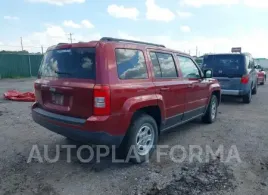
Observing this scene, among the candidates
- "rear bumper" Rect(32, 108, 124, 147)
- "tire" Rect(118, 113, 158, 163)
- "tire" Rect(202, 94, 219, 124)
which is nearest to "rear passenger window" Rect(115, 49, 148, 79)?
"tire" Rect(118, 113, 158, 163)

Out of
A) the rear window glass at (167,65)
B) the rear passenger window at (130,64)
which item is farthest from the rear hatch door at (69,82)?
the rear window glass at (167,65)

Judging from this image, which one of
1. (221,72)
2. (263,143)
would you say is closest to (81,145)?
(263,143)

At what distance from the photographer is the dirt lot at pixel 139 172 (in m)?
3.00

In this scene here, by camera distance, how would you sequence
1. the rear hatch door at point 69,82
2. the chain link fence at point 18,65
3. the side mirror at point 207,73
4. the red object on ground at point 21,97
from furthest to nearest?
the chain link fence at point 18,65, the red object on ground at point 21,97, the side mirror at point 207,73, the rear hatch door at point 69,82

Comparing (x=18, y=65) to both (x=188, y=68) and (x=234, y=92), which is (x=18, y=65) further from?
(x=188, y=68)

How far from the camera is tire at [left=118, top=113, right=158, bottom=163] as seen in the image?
352cm

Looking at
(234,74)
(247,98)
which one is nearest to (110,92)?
(234,74)

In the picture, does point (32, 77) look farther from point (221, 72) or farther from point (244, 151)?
point (244, 151)

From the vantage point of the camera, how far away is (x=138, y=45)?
146 inches

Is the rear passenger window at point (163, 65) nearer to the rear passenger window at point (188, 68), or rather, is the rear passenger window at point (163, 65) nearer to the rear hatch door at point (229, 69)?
the rear passenger window at point (188, 68)

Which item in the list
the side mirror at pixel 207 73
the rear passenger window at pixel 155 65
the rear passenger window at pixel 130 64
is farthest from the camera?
the side mirror at pixel 207 73

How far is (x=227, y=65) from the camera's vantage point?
8922mm

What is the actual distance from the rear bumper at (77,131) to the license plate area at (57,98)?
0.61ft

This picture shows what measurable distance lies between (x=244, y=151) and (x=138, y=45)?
2683 millimetres
